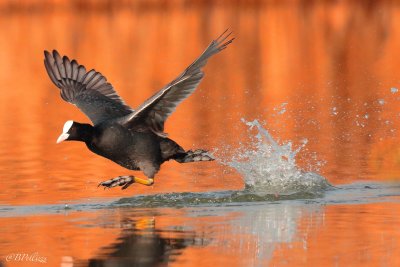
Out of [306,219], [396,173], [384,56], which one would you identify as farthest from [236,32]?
[306,219]

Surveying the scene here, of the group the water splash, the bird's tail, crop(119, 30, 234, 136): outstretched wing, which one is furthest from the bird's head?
the water splash

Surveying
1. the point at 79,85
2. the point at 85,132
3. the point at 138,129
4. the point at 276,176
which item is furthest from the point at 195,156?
the point at 79,85

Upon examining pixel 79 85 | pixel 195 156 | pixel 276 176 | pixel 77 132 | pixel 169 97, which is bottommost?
pixel 276 176

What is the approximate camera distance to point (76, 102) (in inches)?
558

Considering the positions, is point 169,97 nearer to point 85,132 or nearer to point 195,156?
point 195,156

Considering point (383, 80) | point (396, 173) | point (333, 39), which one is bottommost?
point (396, 173)

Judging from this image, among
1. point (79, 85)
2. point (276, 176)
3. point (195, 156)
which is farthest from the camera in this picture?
Answer: point (79, 85)

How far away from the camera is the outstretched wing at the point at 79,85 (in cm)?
1416

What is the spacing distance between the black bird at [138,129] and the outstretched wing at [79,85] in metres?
0.01

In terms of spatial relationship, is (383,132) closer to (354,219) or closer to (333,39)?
(354,219)

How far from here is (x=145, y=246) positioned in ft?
34.9

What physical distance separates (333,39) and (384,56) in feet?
21.6

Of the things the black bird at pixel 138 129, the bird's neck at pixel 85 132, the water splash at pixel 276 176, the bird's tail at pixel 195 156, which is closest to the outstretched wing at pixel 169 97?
the black bird at pixel 138 129

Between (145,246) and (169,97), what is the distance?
8.86 ft
